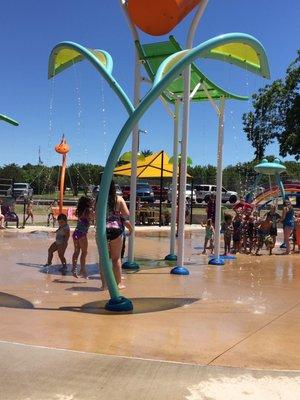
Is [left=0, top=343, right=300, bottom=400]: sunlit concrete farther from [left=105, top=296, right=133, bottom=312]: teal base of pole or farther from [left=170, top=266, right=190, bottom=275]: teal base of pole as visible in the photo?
[left=170, top=266, right=190, bottom=275]: teal base of pole

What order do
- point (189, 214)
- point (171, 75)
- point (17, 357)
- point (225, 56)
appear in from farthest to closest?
point (189, 214) → point (225, 56) → point (171, 75) → point (17, 357)

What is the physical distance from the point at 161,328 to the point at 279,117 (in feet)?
129

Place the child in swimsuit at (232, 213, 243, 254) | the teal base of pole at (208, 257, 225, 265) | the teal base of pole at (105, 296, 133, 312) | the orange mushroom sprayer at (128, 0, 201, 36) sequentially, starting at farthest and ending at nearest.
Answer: the child in swimsuit at (232, 213, 243, 254) < the teal base of pole at (208, 257, 225, 265) < the orange mushroom sprayer at (128, 0, 201, 36) < the teal base of pole at (105, 296, 133, 312)

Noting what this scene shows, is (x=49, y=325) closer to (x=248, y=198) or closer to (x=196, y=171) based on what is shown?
(x=248, y=198)

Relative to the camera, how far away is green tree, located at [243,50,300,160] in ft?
133

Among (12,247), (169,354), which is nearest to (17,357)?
(169,354)

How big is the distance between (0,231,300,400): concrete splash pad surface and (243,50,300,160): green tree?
1271 inches

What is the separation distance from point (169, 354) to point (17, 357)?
133cm

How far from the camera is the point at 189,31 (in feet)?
30.3

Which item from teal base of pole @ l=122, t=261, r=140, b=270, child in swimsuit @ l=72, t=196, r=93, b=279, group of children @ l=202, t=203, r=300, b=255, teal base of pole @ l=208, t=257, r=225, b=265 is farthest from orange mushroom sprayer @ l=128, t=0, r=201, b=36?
group of children @ l=202, t=203, r=300, b=255

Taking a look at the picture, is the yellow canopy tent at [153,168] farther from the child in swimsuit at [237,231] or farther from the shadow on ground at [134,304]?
the shadow on ground at [134,304]

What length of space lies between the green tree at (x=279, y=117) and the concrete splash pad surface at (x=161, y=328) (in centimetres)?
3228

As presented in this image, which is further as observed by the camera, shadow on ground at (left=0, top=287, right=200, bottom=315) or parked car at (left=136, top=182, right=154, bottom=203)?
parked car at (left=136, top=182, right=154, bottom=203)

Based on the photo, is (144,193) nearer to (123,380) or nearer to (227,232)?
(227,232)
